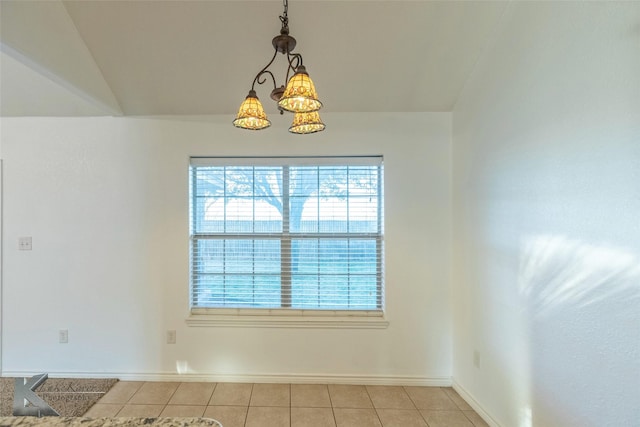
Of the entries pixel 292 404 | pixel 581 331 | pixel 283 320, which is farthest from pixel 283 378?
pixel 581 331

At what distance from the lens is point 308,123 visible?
1.31m

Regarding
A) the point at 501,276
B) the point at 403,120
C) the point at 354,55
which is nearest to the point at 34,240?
the point at 354,55

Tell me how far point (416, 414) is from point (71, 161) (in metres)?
3.40

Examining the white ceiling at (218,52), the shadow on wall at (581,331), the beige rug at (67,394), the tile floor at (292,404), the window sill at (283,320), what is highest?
the white ceiling at (218,52)

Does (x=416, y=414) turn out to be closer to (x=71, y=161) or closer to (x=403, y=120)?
(x=403, y=120)

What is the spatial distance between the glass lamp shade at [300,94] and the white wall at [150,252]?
133cm

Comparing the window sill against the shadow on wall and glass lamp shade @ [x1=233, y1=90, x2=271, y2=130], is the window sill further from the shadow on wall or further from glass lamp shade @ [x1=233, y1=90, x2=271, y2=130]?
glass lamp shade @ [x1=233, y1=90, x2=271, y2=130]

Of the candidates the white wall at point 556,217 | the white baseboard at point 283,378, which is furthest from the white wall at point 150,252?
the white wall at point 556,217

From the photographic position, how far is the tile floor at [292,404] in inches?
76.9

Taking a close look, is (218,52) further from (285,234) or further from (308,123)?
(285,234)

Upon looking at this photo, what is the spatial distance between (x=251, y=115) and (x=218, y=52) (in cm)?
108

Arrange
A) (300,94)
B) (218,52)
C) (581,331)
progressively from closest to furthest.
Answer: (300,94) < (581,331) < (218,52)

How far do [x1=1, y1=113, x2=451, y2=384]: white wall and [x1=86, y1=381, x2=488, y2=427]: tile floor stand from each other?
5.5 inches

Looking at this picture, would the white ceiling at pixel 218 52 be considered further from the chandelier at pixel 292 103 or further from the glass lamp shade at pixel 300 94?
the glass lamp shade at pixel 300 94
